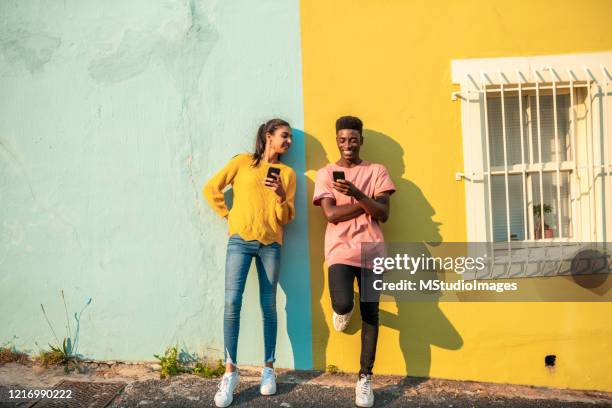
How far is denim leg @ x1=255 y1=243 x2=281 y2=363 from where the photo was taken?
382cm

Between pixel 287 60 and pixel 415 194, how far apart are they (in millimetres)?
1521

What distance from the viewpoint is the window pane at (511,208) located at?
4.25 metres

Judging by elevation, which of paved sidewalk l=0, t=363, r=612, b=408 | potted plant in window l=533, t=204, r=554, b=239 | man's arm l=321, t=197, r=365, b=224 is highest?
man's arm l=321, t=197, r=365, b=224

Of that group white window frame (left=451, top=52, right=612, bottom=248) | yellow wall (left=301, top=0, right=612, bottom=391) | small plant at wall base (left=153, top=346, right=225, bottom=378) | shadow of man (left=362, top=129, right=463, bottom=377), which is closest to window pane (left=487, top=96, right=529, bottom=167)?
white window frame (left=451, top=52, right=612, bottom=248)

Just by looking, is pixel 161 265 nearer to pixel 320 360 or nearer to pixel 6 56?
pixel 320 360

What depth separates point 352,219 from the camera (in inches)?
150

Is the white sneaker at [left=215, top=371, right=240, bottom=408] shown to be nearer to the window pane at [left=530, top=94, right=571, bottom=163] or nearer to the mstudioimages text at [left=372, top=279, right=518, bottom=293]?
the mstudioimages text at [left=372, top=279, right=518, bottom=293]

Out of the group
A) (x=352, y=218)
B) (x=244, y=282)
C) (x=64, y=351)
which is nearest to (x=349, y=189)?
(x=352, y=218)

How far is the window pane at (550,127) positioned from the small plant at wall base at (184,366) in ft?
10.4

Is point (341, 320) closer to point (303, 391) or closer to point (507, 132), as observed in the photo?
point (303, 391)

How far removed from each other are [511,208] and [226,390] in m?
2.72

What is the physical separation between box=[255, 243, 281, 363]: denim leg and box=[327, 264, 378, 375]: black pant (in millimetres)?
449

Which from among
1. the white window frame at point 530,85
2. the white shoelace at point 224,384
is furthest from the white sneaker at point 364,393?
the white window frame at point 530,85

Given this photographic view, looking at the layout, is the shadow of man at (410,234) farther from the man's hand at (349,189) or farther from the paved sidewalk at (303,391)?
the man's hand at (349,189)
